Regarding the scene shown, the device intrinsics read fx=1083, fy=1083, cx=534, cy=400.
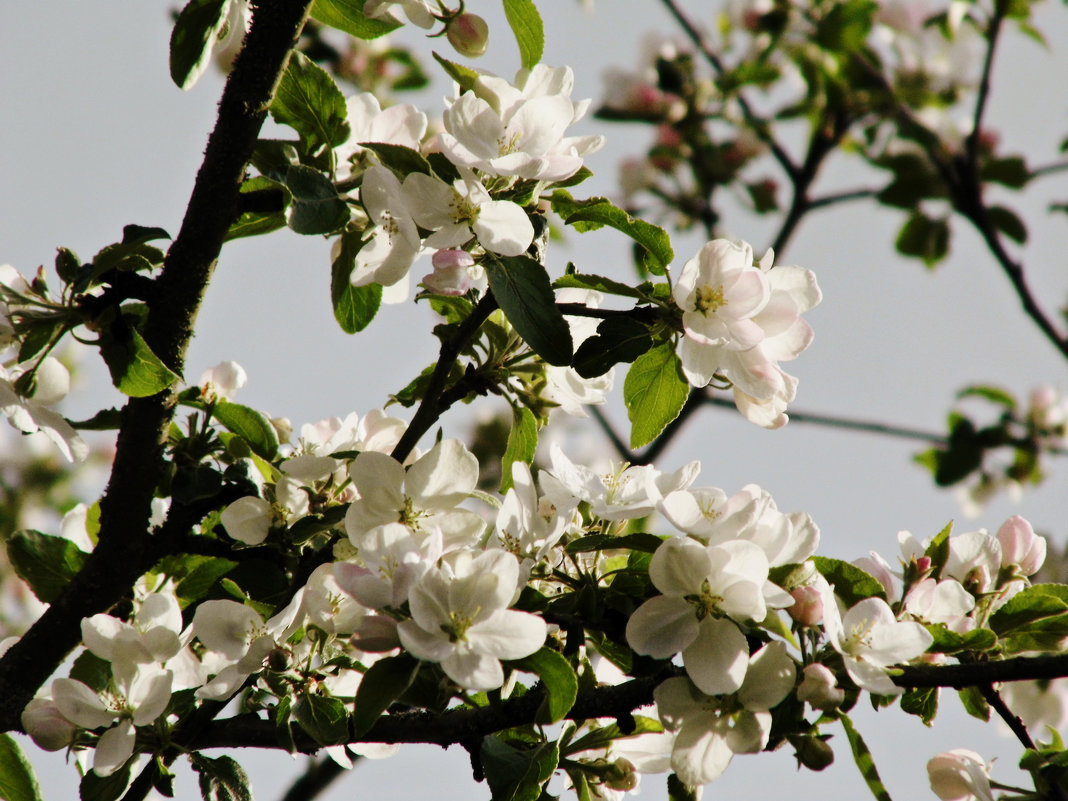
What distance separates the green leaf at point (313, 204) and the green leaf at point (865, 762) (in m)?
0.88

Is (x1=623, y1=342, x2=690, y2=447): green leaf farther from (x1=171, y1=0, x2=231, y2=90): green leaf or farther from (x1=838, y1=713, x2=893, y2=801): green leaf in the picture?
(x1=171, y1=0, x2=231, y2=90): green leaf

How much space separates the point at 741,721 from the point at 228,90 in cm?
101

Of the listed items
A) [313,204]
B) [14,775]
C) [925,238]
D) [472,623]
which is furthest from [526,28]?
[925,238]

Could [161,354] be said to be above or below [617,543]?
above

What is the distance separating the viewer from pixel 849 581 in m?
1.36

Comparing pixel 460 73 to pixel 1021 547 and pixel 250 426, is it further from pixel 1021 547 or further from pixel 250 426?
pixel 1021 547

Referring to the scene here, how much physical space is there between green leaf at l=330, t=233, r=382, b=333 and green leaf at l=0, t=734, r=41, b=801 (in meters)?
0.76

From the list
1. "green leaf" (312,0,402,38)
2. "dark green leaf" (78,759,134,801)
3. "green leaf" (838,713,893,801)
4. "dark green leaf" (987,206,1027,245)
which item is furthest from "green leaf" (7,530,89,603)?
"dark green leaf" (987,206,1027,245)

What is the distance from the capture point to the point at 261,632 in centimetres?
137

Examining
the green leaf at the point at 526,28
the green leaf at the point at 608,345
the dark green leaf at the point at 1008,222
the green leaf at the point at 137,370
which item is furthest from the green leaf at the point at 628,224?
the dark green leaf at the point at 1008,222

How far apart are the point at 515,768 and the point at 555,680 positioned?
0.48 feet

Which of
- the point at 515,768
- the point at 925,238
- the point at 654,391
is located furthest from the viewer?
the point at 925,238

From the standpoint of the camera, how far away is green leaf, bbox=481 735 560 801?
1232 mm

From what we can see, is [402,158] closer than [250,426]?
Yes
